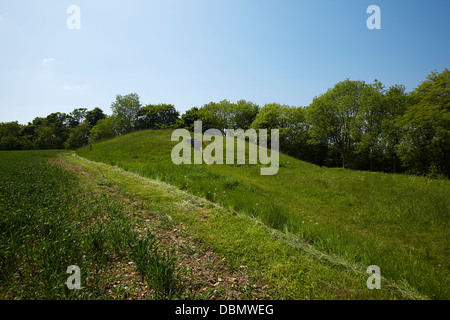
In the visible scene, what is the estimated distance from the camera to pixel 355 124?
32.3m

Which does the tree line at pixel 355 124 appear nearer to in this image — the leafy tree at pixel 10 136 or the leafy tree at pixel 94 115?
the leafy tree at pixel 10 136

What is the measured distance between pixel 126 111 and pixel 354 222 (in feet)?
267

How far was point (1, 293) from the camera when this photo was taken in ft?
8.43

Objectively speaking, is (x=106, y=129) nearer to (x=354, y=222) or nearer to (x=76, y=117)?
(x=76, y=117)

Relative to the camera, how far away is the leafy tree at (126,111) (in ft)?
233

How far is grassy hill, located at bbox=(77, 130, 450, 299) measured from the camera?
12.7ft

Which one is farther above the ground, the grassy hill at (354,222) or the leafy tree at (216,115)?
the leafy tree at (216,115)

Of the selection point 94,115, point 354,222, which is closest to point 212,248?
point 354,222

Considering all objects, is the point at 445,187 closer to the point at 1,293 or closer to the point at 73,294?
the point at 73,294

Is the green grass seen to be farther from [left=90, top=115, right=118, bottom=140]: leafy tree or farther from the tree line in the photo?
[left=90, top=115, right=118, bottom=140]: leafy tree

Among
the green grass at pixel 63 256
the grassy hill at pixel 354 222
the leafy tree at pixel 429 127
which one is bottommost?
the grassy hill at pixel 354 222

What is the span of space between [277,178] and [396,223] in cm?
805

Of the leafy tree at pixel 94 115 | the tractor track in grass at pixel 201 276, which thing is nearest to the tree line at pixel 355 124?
the leafy tree at pixel 94 115
